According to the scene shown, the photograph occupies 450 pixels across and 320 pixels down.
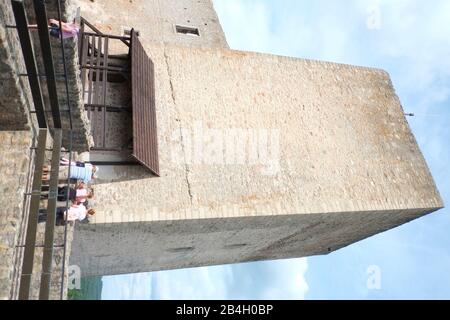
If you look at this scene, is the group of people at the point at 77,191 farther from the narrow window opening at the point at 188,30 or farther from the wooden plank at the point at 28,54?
the narrow window opening at the point at 188,30

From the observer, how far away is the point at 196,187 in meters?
6.92

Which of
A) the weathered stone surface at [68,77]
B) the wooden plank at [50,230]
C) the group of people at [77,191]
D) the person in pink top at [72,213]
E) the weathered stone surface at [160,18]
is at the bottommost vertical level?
the wooden plank at [50,230]

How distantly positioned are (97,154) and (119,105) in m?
1.07

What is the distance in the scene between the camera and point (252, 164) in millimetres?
7523

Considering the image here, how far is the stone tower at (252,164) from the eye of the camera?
6789 mm

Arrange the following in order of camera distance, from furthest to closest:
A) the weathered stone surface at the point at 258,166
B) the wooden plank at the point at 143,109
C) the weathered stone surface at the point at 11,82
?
the weathered stone surface at the point at 258,166 → the wooden plank at the point at 143,109 → the weathered stone surface at the point at 11,82

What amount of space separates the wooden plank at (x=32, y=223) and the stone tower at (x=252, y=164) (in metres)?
1.81

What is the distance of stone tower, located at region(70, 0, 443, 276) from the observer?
6.79m

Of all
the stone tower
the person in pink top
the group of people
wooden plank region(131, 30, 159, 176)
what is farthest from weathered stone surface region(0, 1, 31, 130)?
the stone tower

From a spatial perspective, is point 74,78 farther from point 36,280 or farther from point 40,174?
point 36,280

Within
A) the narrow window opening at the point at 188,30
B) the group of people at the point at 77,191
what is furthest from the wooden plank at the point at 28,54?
the narrow window opening at the point at 188,30

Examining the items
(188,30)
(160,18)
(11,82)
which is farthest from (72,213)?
(188,30)

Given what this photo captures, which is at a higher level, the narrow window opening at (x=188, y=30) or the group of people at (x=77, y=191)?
the narrow window opening at (x=188, y=30)
